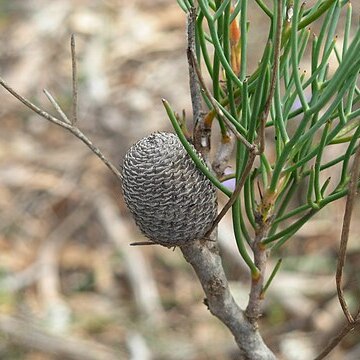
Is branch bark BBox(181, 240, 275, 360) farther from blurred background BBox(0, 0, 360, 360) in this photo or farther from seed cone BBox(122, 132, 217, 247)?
blurred background BBox(0, 0, 360, 360)

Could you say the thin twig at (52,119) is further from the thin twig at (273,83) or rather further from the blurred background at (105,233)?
the blurred background at (105,233)

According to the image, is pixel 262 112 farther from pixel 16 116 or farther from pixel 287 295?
pixel 16 116

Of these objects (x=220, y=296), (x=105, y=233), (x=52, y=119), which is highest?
(x=105, y=233)

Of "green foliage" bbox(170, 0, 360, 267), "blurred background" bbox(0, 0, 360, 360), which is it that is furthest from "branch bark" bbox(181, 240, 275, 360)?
"blurred background" bbox(0, 0, 360, 360)

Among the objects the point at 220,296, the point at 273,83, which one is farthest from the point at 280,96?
the point at 220,296

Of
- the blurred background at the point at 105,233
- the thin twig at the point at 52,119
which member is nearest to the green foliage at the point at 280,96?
the thin twig at the point at 52,119

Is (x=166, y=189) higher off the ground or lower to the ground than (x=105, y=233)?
lower

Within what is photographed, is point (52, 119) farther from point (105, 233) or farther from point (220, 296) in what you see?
point (105, 233)
